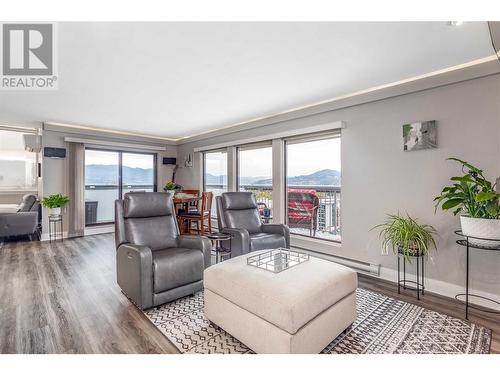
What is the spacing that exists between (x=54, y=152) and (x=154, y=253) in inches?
164

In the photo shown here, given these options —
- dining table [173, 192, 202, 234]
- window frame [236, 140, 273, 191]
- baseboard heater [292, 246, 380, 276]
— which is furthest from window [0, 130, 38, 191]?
baseboard heater [292, 246, 380, 276]

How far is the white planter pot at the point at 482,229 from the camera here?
210 centimetres

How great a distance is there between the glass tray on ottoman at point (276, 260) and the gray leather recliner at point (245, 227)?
2.71 feet

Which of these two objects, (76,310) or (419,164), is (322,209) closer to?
(419,164)

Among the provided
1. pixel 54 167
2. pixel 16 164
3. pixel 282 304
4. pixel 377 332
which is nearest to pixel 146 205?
pixel 282 304

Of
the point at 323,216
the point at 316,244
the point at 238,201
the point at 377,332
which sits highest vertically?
the point at 238,201

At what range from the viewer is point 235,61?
97.2 inches

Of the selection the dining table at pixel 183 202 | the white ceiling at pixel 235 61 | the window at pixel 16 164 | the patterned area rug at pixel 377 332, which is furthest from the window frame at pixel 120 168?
the patterned area rug at pixel 377 332

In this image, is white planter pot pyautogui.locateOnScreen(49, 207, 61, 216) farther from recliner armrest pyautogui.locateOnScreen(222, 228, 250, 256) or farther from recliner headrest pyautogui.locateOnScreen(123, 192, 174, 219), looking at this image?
recliner armrest pyautogui.locateOnScreen(222, 228, 250, 256)

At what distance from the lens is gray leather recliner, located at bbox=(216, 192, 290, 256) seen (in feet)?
10.6

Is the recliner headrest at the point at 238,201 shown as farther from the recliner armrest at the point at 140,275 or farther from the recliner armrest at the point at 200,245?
the recliner armrest at the point at 140,275

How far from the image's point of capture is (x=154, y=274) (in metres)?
2.31

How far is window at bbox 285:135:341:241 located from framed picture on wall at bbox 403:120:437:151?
3.22ft

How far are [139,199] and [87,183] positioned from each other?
13.3 ft
